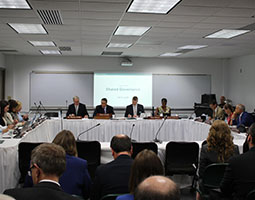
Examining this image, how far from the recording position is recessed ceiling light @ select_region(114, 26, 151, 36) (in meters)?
5.90

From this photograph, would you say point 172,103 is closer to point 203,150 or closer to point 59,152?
point 203,150

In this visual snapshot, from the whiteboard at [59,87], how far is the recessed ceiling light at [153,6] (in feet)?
22.6

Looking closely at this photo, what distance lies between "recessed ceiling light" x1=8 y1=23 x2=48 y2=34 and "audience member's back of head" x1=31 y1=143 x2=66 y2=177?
4529mm

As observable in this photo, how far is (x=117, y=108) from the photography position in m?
11.3

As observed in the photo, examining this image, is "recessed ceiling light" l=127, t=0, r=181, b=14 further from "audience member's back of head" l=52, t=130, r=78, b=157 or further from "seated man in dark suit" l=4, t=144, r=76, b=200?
"seated man in dark suit" l=4, t=144, r=76, b=200

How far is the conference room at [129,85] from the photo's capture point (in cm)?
366

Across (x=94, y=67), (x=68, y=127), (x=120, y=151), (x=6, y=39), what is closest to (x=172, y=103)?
(x=94, y=67)

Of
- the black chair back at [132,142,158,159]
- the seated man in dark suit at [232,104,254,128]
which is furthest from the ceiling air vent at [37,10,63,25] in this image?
the seated man in dark suit at [232,104,254,128]

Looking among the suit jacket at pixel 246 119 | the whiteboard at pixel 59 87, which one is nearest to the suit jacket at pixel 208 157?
the suit jacket at pixel 246 119

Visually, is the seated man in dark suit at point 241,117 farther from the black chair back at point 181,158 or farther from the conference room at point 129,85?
the black chair back at point 181,158

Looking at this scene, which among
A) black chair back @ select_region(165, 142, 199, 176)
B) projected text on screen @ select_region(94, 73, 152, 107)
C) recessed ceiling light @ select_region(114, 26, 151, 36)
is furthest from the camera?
projected text on screen @ select_region(94, 73, 152, 107)

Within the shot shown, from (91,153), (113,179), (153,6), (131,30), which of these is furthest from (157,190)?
(131,30)

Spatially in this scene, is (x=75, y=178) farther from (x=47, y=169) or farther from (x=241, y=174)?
(x=241, y=174)

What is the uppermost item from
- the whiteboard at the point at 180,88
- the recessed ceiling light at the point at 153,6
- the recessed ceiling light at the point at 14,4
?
the recessed ceiling light at the point at 14,4
